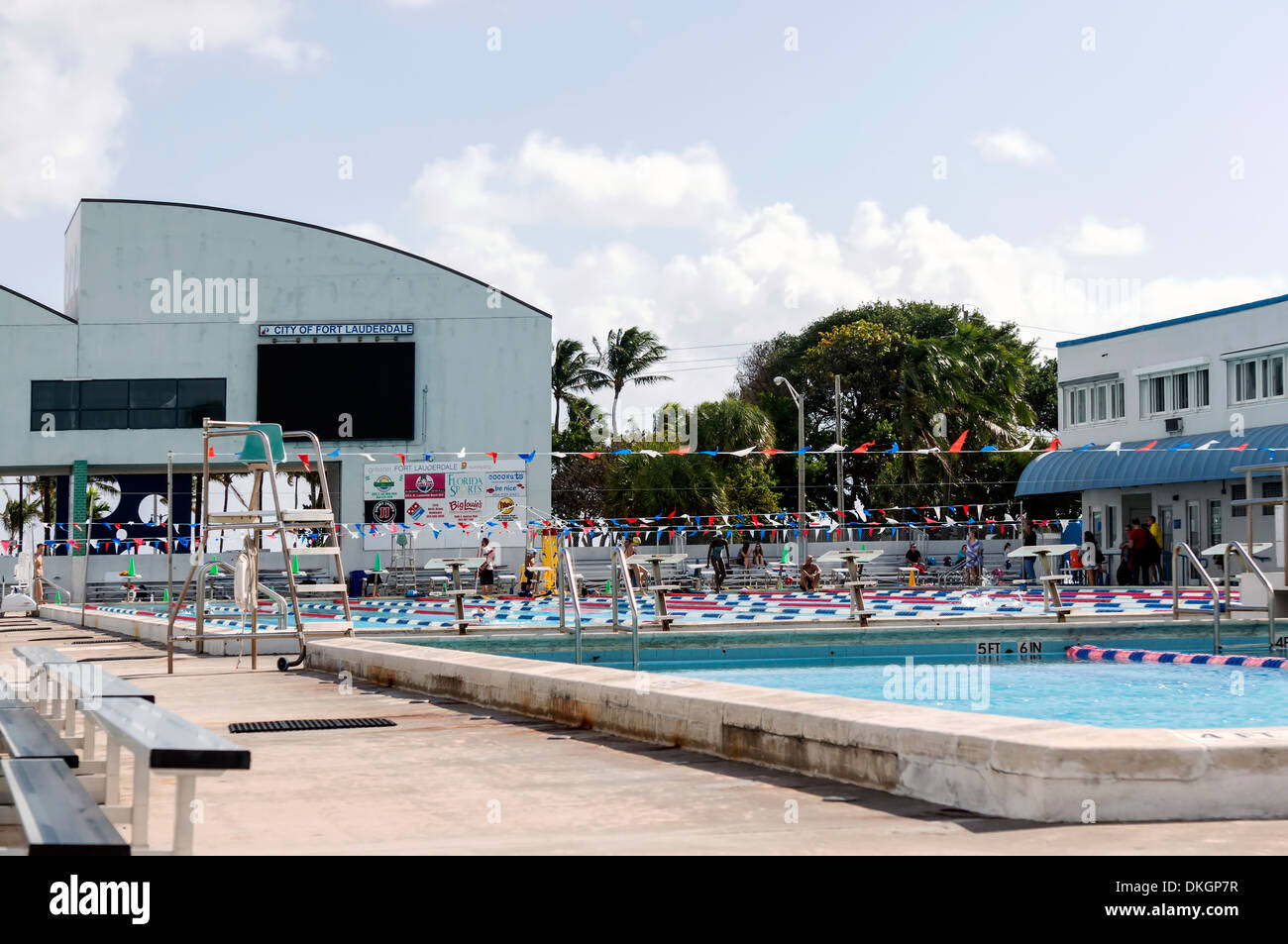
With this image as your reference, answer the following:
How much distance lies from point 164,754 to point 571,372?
186ft

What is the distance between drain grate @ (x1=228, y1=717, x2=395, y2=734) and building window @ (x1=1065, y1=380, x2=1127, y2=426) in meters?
30.6

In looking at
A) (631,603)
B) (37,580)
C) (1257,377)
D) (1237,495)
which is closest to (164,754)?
(631,603)

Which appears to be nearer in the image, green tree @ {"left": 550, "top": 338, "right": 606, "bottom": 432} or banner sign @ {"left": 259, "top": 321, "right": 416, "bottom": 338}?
banner sign @ {"left": 259, "top": 321, "right": 416, "bottom": 338}

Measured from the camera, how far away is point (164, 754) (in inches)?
137

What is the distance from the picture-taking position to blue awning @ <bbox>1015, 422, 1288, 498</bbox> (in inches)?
1158

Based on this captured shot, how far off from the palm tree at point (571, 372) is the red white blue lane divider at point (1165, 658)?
4521 centimetres

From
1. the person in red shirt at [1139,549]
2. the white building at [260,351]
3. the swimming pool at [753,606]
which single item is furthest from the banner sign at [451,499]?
the person in red shirt at [1139,549]

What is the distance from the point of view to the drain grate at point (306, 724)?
768cm

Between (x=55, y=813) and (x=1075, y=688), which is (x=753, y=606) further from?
(x=55, y=813)

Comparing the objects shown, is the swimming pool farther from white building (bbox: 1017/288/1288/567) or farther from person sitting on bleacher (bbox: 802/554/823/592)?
white building (bbox: 1017/288/1288/567)

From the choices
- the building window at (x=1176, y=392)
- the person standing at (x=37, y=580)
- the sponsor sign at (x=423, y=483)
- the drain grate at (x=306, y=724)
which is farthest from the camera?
the sponsor sign at (x=423, y=483)

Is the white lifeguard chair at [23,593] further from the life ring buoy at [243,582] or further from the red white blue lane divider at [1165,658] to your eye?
the red white blue lane divider at [1165,658]

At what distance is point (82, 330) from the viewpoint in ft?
132

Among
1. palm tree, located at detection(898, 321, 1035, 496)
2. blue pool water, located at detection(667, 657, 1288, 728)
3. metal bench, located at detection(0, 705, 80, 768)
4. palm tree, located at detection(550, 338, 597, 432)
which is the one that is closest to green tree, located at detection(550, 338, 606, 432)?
palm tree, located at detection(550, 338, 597, 432)
